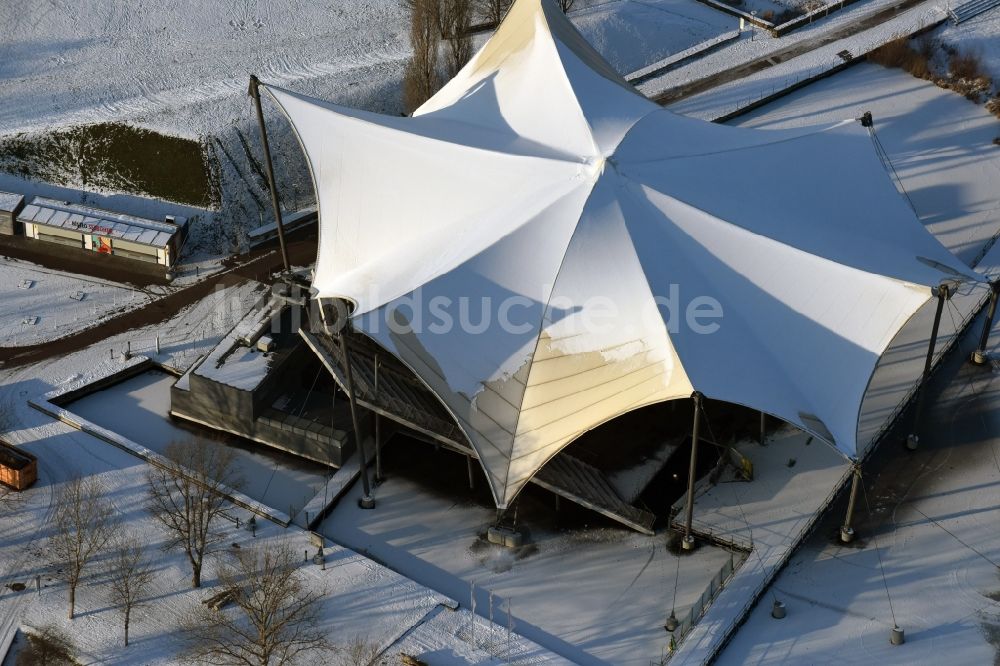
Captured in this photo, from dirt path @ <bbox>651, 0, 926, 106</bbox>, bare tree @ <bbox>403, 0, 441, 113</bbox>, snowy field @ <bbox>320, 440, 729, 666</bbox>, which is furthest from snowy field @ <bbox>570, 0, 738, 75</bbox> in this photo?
snowy field @ <bbox>320, 440, 729, 666</bbox>

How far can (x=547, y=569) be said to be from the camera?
1725 inches

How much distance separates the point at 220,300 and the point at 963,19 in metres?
41.8

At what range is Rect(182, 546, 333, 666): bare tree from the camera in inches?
1533

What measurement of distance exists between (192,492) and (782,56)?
39288mm

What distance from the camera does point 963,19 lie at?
7288cm

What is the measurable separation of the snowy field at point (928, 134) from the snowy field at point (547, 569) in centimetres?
2111

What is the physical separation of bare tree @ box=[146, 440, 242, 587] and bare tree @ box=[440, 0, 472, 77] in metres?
25.6

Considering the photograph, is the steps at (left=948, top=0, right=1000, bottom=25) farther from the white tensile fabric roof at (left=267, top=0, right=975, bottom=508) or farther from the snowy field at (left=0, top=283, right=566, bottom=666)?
the snowy field at (left=0, top=283, right=566, bottom=666)

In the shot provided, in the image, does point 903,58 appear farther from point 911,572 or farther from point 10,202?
point 10,202

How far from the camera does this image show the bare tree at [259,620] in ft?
128

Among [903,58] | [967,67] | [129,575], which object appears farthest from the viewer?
[903,58]

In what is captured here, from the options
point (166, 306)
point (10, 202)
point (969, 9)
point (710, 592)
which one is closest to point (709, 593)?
point (710, 592)

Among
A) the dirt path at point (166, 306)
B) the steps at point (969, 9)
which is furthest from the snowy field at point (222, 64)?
the steps at point (969, 9)

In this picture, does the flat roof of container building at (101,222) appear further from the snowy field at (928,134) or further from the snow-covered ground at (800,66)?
the snowy field at (928,134)
